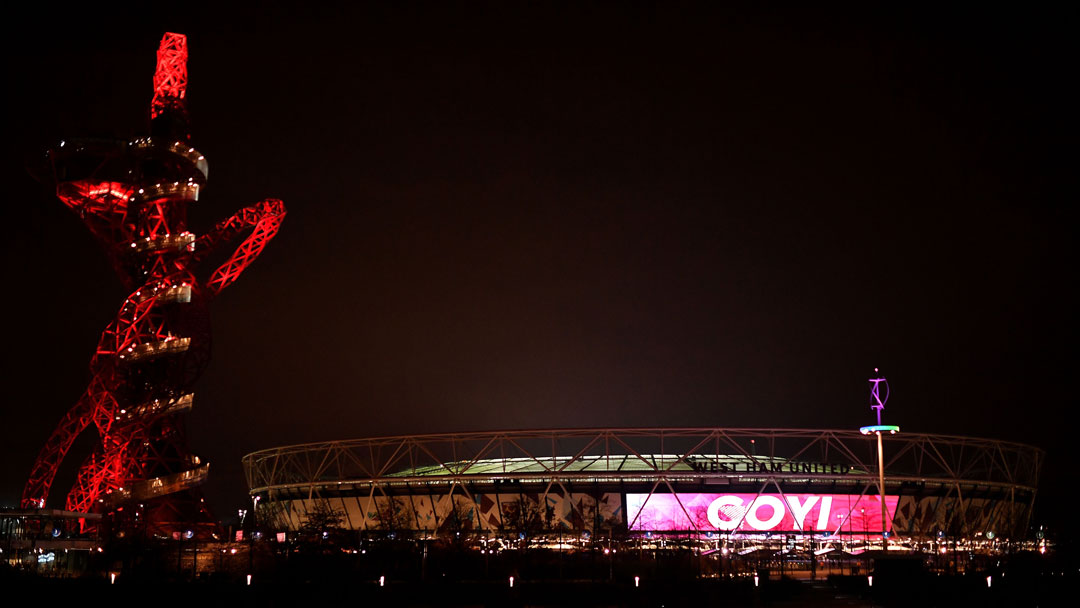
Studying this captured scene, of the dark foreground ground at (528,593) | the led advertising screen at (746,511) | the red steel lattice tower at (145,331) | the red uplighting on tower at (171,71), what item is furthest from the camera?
the led advertising screen at (746,511)

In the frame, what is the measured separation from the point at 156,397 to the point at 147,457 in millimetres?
3524

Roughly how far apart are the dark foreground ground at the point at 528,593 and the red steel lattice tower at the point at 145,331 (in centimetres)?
2749

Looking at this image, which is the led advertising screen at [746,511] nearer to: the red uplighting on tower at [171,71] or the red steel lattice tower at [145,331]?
the red steel lattice tower at [145,331]

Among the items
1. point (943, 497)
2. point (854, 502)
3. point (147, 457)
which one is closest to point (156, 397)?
point (147, 457)

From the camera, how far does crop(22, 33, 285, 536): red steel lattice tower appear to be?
6047cm

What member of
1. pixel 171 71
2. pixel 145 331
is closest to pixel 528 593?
pixel 145 331

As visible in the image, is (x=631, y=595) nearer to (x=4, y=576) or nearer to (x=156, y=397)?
(x=4, y=576)

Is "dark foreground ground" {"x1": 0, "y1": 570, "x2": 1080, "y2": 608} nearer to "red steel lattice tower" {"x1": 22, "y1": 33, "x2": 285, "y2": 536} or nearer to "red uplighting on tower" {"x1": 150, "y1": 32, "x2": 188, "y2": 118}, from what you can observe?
"red steel lattice tower" {"x1": 22, "y1": 33, "x2": 285, "y2": 536}

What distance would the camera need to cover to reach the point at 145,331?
2454 inches

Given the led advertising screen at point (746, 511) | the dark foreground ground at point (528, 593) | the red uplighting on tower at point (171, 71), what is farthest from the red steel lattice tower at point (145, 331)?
the led advertising screen at point (746, 511)

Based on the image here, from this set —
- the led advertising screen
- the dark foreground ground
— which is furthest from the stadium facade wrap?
the dark foreground ground

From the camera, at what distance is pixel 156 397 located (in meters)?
61.0

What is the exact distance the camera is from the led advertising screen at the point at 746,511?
7900 centimetres

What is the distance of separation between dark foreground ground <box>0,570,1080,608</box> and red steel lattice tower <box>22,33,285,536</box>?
1082 inches
